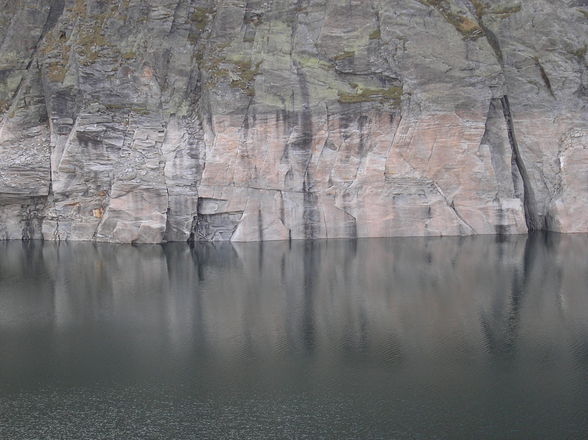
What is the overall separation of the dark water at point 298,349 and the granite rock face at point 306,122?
11.3 m

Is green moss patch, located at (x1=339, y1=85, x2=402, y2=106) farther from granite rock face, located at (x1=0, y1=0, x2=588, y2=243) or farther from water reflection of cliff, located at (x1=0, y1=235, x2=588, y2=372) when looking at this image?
water reflection of cliff, located at (x1=0, y1=235, x2=588, y2=372)

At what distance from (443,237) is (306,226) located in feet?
37.8

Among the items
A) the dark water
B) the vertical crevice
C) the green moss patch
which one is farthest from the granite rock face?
the dark water

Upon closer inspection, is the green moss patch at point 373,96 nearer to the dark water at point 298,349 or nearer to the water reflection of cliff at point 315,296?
the water reflection of cliff at point 315,296

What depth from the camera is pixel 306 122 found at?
53.7 meters

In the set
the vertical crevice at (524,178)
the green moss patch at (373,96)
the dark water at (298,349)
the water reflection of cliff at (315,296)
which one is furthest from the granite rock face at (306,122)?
the dark water at (298,349)

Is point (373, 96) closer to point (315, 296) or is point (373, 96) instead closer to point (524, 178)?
point (524, 178)

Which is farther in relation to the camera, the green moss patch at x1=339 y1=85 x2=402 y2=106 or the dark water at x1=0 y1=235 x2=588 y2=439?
the green moss patch at x1=339 y1=85 x2=402 y2=106

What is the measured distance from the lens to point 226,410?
19.6 meters

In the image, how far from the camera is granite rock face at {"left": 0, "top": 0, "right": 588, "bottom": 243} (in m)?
53.6

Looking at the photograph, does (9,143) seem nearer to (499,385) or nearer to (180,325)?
(180,325)

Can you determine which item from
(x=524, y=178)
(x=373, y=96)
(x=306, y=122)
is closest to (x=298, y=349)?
(x=306, y=122)

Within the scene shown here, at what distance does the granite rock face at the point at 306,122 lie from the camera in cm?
5356

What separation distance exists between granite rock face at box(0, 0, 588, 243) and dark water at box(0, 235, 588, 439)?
36.9 ft
